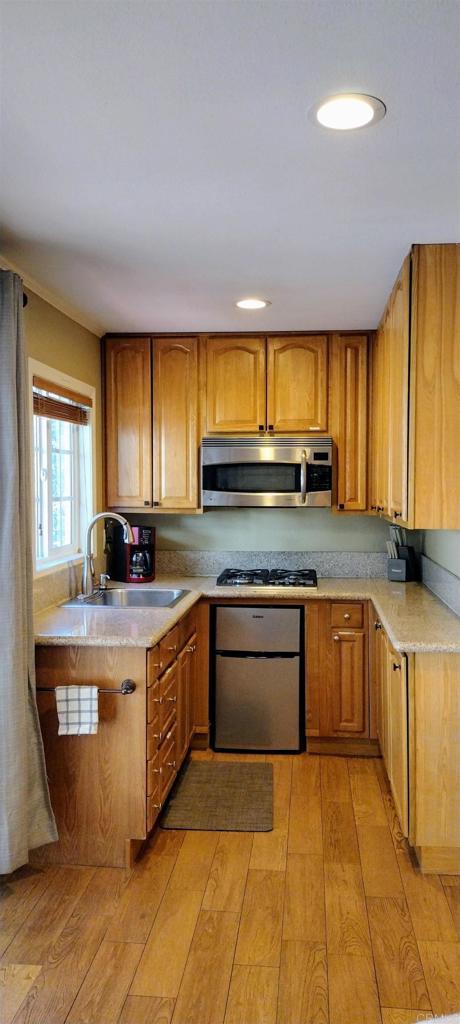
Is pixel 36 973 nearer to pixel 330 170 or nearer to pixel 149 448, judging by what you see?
pixel 330 170

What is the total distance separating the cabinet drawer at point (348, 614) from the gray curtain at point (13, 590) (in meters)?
1.85

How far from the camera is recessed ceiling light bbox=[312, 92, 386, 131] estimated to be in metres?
1.64

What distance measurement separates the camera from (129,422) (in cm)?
433

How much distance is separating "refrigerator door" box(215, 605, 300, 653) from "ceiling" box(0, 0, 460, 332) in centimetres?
173

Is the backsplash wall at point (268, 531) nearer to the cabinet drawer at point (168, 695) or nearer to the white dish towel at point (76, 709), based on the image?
the cabinet drawer at point (168, 695)

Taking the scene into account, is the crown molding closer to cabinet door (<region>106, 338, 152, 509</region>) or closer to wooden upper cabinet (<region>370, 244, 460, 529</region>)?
cabinet door (<region>106, 338, 152, 509</region>)

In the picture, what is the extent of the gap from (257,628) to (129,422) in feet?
4.57

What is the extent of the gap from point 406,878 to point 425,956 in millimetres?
486

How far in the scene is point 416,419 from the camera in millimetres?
2756

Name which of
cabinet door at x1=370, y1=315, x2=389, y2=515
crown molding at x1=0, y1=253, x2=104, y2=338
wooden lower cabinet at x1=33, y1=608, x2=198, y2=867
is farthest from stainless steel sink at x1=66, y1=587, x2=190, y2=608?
crown molding at x1=0, y1=253, x2=104, y2=338

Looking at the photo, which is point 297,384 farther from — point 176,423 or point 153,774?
point 153,774

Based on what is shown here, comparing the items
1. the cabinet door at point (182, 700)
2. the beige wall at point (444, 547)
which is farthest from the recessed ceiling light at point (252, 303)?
the cabinet door at point (182, 700)

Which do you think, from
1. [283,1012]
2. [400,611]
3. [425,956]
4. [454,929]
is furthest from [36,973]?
[400,611]

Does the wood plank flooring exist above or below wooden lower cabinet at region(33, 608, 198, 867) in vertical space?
below
